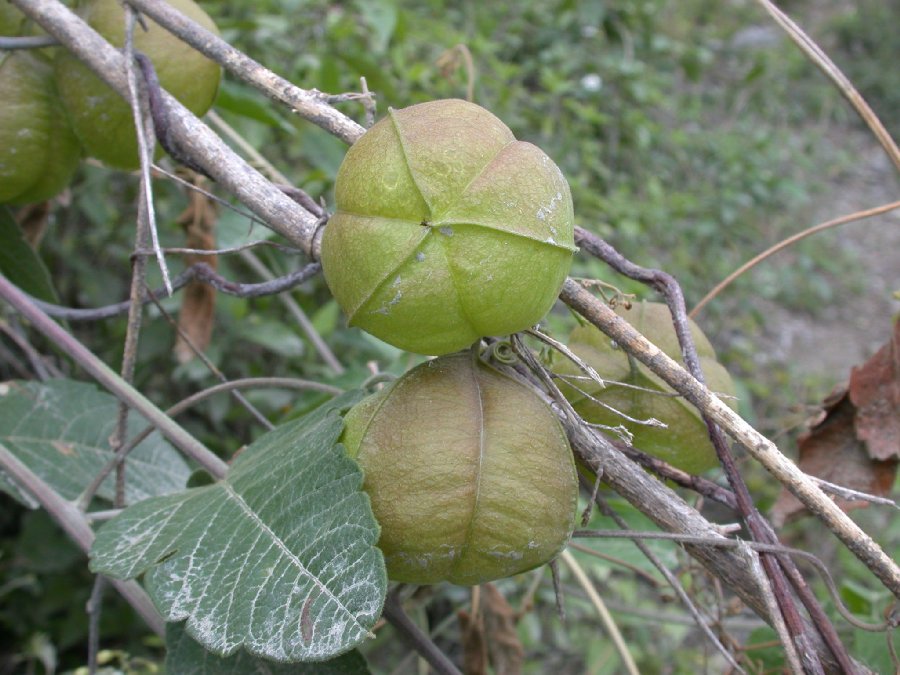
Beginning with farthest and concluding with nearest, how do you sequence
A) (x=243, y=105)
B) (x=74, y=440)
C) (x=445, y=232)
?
(x=243, y=105), (x=74, y=440), (x=445, y=232)

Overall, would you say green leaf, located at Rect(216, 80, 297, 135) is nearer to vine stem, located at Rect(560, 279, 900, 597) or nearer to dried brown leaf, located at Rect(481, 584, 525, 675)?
dried brown leaf, located at Rect(481, 584, 525, 675)

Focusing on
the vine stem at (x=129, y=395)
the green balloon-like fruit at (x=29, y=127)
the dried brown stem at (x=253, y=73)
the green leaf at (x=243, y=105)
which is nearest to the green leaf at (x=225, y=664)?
the vine stem at (x=129, y=395)

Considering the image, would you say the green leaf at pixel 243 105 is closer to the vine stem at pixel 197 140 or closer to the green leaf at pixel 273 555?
the vine stem at pixel 197 140

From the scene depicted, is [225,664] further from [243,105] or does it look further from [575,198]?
[575,198]

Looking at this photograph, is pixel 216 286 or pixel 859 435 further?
pixel 859 435

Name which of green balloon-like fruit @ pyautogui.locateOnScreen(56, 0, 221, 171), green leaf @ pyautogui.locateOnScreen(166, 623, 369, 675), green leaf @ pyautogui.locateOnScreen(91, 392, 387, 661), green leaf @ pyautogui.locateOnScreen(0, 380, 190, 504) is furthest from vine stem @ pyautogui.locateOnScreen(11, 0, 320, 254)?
green leaf @ pyautogui.locateOnScreen(0, 380, 190, 504)

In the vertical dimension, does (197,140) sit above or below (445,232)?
below

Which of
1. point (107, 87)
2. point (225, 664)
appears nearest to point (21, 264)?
point (107, 87)

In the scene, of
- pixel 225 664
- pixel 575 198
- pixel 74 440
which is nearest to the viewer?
pixel 225 664

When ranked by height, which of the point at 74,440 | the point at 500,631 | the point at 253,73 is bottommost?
the point at 500,631
